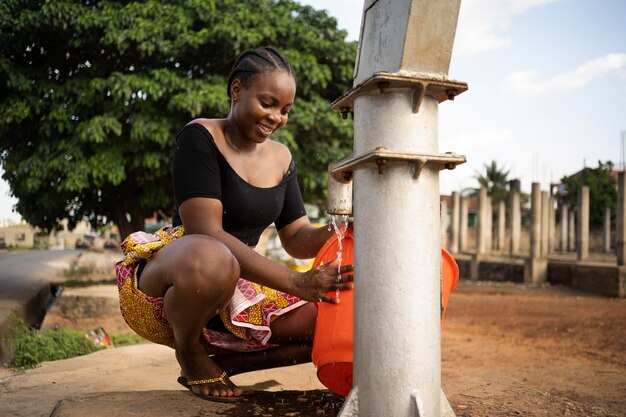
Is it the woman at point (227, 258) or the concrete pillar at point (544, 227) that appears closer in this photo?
the woman at point (227, 258)

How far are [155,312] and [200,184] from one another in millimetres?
535

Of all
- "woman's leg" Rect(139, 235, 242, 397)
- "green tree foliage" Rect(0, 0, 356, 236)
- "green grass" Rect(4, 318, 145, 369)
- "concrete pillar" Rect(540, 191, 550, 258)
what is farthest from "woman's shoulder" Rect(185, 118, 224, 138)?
"concrete pillar" Rect(540, 191, 550, 258)

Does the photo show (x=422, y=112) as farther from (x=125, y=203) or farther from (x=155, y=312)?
(x=125, y=203)

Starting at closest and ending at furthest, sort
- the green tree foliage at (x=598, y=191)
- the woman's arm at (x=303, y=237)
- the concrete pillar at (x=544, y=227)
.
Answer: the woman's arm at (x=303, y=237), the concrete pillar at (x=544, y=227), the green tree foliage at (x=598, y=191)

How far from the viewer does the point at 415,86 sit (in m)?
1.58

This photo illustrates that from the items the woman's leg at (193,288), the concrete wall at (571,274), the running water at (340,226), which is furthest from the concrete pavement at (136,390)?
the concrete wall at (571,274)

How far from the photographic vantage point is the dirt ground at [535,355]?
7.76ft

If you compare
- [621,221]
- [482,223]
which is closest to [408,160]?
[621,221]

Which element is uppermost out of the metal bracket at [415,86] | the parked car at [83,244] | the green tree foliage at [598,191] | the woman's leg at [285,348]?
the green tree foliage at [598,191]

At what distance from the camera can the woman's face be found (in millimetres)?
2289

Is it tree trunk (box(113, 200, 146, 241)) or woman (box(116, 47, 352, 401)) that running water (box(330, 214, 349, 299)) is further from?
tree trunk (box(113, 200, 146, 241))

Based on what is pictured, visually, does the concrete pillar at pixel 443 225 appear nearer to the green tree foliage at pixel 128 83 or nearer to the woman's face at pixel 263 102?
the woman's face at pixel 263 102

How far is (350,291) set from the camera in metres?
1.94

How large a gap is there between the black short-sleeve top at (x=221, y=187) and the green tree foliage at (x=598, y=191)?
25.9 meters
